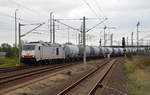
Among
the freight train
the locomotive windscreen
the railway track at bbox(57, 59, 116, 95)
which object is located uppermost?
the locomotive windscreen

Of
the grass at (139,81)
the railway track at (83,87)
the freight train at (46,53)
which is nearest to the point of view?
the railway track at (83,87)

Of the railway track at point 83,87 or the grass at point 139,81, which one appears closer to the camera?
the railway track at point 83,87

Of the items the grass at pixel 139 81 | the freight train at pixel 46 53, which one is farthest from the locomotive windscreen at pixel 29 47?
the grass at pixel 139 81

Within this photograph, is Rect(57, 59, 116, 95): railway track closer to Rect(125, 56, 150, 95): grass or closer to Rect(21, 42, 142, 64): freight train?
Rect(125, 56, 150, 95): grass

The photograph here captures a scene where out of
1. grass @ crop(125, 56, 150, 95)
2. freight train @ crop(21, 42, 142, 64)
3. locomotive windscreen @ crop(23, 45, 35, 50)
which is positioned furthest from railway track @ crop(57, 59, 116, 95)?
locomotive windscreen @ crop(23, 45, 35, 50)

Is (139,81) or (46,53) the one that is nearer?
(139,81)

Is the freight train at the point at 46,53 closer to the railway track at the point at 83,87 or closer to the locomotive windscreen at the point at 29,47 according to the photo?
the locomotive windscreen at the point at 29,47

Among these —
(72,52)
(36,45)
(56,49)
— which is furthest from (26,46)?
(72,52)

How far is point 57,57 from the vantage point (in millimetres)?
36969

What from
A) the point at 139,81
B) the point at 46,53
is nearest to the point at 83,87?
the point at 139,81

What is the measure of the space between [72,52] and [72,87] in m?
28.2

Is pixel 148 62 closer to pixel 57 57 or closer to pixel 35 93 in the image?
pixel 57 57

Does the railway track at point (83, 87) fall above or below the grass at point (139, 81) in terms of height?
above

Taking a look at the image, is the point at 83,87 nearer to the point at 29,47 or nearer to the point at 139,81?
the point at 139,81
